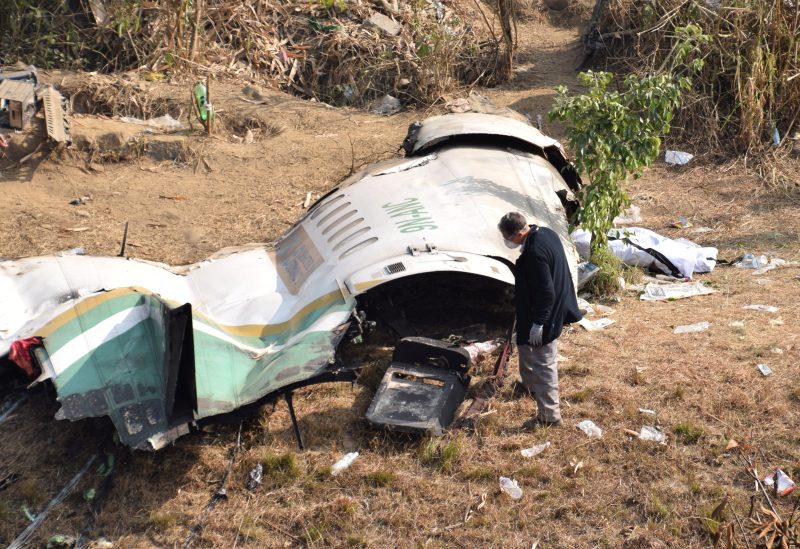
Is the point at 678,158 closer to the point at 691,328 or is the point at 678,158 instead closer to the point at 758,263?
the point at 758,263

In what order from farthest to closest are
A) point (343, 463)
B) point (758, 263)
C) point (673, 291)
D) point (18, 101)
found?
point (18, 101) → point (758, 263) → point (673, 291) → point (343, 463)

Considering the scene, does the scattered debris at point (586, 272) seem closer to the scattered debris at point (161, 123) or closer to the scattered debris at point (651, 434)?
the scattered debris at point (651, 434)

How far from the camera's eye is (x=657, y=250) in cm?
848

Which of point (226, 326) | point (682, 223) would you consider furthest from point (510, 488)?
point (682, 223)

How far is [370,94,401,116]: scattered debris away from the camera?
1324 cm

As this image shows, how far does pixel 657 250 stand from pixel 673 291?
57cm

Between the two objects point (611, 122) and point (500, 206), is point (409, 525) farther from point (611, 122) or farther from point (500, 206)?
point (611, 122)

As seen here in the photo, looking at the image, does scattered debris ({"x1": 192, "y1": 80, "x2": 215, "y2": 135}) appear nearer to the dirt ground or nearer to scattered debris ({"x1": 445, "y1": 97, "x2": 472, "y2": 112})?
scattered debris ({"x1": 445, "y1": 97, "x2": 472, "y2": 112})

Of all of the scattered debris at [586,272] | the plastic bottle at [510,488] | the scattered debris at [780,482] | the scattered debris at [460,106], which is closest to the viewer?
the scattered debris at [780,482]

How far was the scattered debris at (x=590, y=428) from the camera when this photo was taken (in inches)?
228

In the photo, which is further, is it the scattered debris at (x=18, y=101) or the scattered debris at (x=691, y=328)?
the scattered debris at (x=18, y=101)

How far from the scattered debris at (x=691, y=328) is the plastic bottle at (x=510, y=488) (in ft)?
8.08

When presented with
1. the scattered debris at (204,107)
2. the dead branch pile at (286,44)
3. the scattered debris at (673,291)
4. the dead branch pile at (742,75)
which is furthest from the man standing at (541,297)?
the dead branch pile at (286,44)

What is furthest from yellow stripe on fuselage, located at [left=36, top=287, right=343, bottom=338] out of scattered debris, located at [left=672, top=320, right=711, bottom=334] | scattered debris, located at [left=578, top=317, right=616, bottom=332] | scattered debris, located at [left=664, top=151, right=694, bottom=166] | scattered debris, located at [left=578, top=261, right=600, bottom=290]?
scattered debris, located at [left=664, top=151, right=694, bottom=166]
